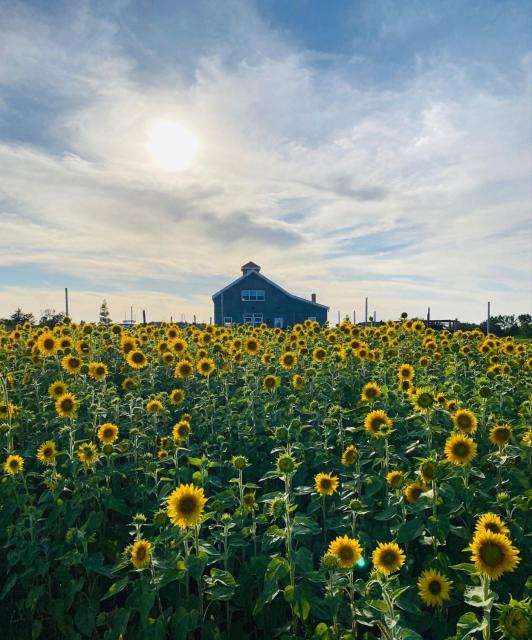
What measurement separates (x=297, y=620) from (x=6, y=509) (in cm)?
276

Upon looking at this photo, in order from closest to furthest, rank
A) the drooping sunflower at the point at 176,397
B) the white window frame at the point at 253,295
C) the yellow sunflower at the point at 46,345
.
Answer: the drooping sunflower at the point at 176,397 → the yellow sunflower at the point at 46,345 → the white window frame at the point at 253,295

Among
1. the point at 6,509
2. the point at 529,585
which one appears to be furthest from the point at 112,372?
the point at 529,585

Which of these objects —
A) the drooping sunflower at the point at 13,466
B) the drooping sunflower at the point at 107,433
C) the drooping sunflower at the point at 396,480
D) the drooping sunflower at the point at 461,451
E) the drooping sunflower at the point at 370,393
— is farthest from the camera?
the drooping sunflower at the point at 370,393

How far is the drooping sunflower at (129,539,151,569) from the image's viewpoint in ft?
10.3

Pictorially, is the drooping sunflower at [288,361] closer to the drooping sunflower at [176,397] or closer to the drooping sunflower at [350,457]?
the drooping sunflower at [176,397]

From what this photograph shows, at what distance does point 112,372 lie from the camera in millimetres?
8961

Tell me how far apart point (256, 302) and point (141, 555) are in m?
41.8

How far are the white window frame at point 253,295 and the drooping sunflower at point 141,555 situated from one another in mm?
41657

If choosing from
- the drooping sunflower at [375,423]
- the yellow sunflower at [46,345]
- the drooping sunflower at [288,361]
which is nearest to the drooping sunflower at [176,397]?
the drooping sunflower at [288,361]

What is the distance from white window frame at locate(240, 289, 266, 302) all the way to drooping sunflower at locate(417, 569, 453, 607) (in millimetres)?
41658

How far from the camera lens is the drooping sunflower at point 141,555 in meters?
3.15

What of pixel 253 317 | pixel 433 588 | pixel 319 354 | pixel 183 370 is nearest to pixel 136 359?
pixel 183 370

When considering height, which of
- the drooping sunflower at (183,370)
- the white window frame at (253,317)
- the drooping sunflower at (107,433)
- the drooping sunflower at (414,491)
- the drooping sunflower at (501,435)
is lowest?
the drooping sunflower at (414,491)

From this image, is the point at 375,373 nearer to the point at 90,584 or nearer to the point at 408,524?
the point at 408,524
